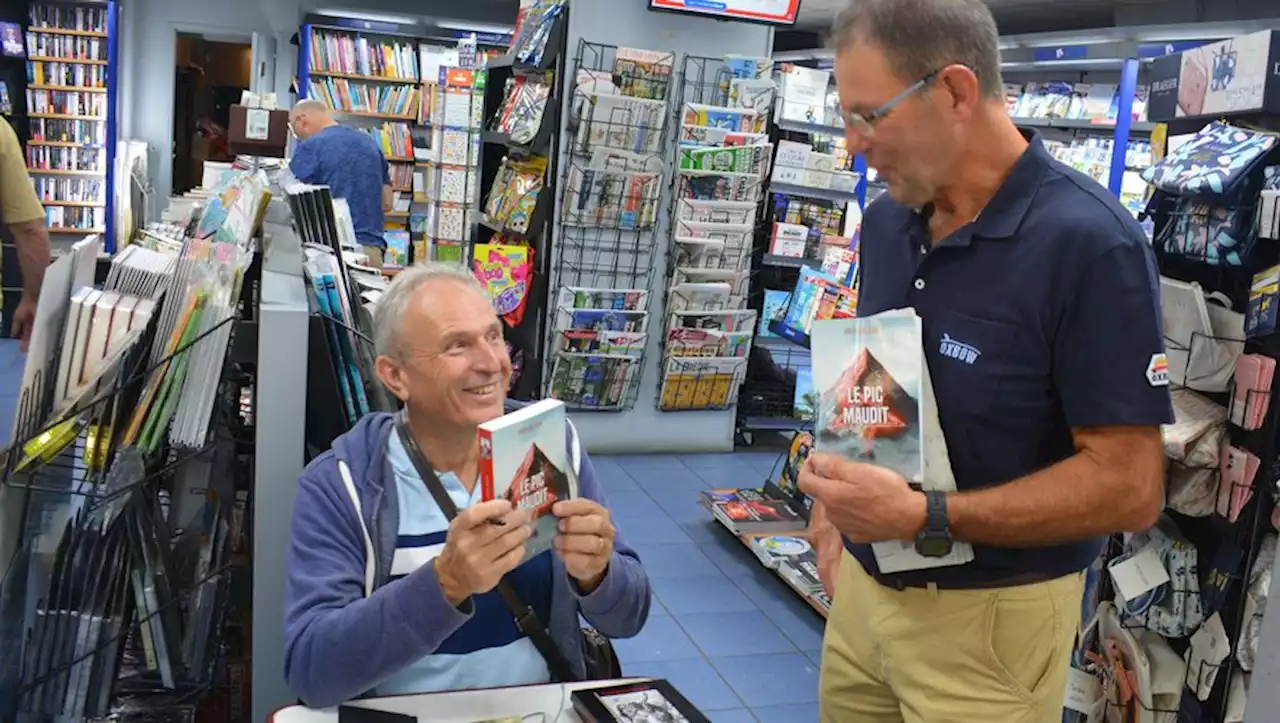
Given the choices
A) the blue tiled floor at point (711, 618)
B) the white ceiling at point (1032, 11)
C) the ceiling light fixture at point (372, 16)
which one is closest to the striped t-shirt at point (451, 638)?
the blue tiled floor at point (711, 618)

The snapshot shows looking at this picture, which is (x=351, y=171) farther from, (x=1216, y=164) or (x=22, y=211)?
(x=1216, y=164)

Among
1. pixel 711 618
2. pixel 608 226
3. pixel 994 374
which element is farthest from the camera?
pixel 608 226

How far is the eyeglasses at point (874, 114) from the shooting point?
1.51 metres

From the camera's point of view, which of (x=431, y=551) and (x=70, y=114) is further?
(x=70, y=114)

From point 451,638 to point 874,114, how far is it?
3.58 feet

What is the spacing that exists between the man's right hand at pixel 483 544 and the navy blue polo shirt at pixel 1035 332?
628mm

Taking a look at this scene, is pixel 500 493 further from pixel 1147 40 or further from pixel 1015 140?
pixel 1147 40

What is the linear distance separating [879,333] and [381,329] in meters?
0.92

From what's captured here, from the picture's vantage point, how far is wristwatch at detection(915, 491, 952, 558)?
154 cm

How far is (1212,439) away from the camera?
2.78m

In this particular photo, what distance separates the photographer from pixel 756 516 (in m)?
4.98

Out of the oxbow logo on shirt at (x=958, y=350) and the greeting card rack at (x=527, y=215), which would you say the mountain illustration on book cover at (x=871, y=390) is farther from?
the greeting card rack at (x=527, y=215)

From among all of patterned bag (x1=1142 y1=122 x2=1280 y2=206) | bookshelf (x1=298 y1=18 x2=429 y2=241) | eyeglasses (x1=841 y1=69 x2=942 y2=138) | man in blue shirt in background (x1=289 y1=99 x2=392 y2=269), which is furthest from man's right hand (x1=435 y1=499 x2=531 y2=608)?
bookshelf (x1=298 y1=18 x2=429 y2=241)

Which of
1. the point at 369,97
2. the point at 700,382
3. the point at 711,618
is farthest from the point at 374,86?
the point at 711,618
